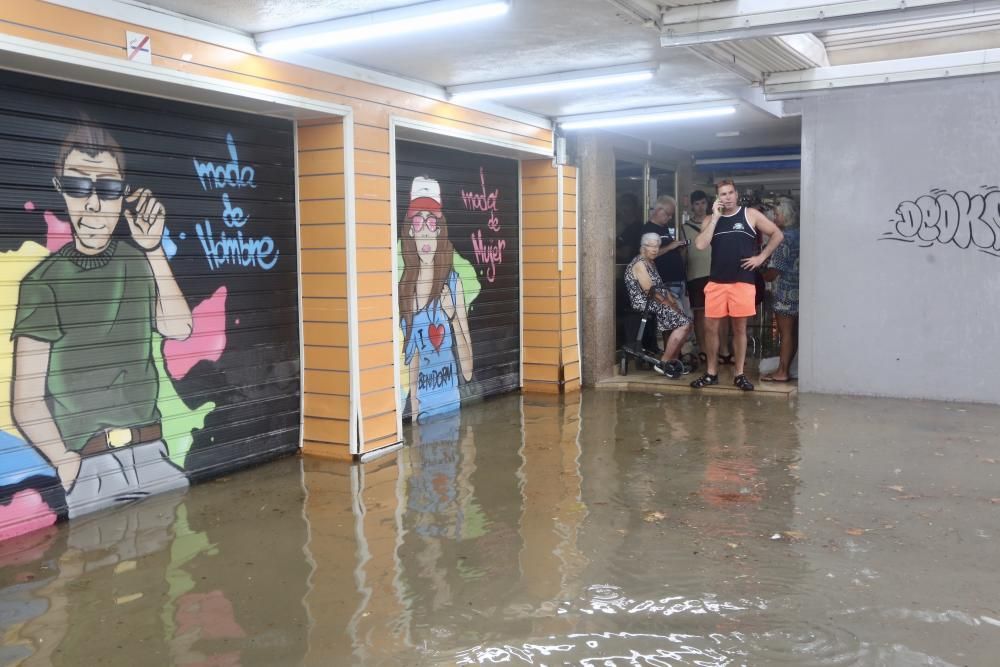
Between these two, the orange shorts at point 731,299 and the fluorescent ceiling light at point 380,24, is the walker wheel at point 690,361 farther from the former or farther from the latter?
the fluorescent ceiling light at point 380,24

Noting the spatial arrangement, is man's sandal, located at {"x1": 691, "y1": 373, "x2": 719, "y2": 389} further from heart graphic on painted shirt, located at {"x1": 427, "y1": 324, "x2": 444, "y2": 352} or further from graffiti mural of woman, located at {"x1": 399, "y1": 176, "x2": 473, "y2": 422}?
heart graphic on painted shirt, located at {"x1": 427, "y1": 324, "x2": 444, "y2": 352}

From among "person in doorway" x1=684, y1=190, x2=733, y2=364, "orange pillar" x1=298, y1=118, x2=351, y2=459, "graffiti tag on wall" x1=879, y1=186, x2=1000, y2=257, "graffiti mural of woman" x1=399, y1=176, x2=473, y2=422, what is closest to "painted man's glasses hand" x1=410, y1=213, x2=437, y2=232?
"graffiti mural of woman" x1=399, y1=176, x2=473, y2=422

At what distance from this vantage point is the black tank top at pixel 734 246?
8000 millimetres

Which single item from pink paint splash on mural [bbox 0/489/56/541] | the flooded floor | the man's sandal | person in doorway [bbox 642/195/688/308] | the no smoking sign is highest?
the no smoking sign

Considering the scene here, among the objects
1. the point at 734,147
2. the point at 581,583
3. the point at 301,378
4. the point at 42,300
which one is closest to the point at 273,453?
the point at 301,378

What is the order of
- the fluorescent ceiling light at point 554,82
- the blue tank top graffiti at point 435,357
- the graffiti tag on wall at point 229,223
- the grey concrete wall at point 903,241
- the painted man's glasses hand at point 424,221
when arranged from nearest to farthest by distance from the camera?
the graffiti tag on wall at point 229,223
the fluorescent ceiling light at point 554,82
the painted man's glasses hand at point 424,221
the blue tank top graffiti at point 435,357
the grey concrete wall at point 903,241

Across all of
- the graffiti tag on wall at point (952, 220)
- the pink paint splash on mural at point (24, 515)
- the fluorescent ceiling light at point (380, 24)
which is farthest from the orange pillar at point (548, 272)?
the pink paint splash on mural at point (24, 515)

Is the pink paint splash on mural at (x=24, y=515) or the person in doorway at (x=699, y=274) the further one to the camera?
the person in doorway at (x=699, y=274)

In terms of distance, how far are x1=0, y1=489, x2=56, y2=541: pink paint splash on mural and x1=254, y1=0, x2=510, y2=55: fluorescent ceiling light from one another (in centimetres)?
282

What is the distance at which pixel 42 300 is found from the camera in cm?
443

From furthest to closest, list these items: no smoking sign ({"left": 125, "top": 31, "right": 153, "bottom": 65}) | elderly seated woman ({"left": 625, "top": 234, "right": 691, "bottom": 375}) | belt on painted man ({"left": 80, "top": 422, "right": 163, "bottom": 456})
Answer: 1. elderly seated woman ({"left": 625, "top": 234, "right": 691, "bottom": 375})
2. belt on painted man ({"left": 80, "top": 422, "right": 163, "bottom": 456})
3. no smoking sign ({"left": 125, "top": 31, "right": 153, "bottom": 65})

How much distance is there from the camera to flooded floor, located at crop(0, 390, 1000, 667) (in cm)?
319

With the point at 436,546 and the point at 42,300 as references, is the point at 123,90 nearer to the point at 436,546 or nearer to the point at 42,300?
the point at 42,300

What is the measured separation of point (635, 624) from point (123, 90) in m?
3.89
